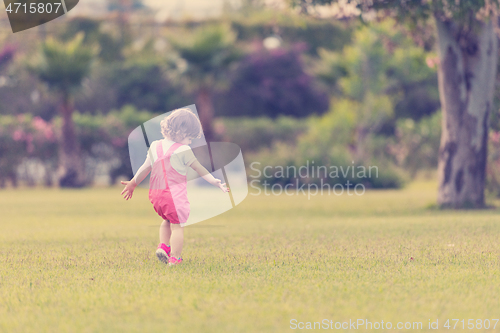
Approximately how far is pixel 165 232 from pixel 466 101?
26.9 feet

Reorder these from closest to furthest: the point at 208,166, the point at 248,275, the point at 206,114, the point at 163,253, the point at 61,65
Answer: the point at 248,275, the point at 163,253, the point at 61,65, the point at 208,166, the point at 206,114

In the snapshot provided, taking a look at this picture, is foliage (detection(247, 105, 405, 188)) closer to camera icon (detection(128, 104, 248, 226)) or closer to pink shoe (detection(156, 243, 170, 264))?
camera icon (detection(128, 104, 248, 226))

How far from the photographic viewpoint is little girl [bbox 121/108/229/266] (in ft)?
20.4

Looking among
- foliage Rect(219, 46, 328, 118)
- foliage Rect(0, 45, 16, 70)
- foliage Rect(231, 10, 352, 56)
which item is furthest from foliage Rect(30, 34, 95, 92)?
foliage Rect(231, 10, 352, 56)

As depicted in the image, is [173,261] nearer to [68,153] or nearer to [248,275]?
[248,275]

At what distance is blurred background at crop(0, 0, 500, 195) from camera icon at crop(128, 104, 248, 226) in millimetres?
939

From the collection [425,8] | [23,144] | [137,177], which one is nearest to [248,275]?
[137,177]

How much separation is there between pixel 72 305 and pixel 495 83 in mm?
11746

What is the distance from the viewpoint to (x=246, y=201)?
16.6 meters

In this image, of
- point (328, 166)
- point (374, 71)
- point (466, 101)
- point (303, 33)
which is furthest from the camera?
point (303, 33)

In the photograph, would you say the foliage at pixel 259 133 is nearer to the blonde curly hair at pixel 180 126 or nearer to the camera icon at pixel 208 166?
the camera icon at pixel 208 166

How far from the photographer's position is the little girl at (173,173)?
623cm

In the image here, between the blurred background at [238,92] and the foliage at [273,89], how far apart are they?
0.22 ft

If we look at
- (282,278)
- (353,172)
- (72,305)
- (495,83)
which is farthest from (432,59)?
(72,305)
